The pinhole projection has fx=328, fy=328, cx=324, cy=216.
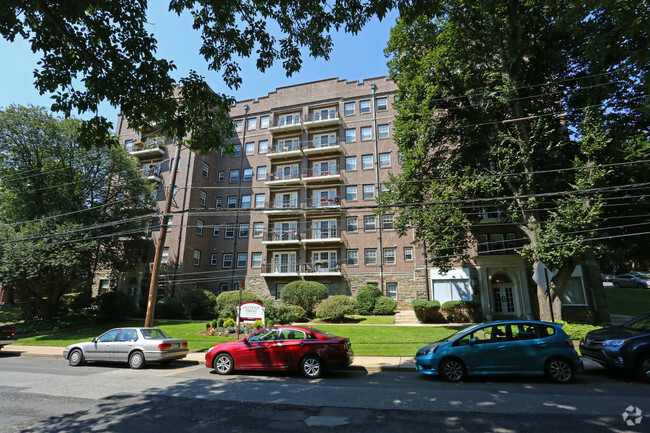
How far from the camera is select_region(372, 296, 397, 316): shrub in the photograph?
81.8 ft

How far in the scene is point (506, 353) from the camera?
880cm

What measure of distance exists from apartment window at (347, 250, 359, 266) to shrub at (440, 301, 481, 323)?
956 cm

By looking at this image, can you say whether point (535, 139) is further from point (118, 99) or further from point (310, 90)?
point (310, 90)

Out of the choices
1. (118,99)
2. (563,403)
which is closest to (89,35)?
(118,99)

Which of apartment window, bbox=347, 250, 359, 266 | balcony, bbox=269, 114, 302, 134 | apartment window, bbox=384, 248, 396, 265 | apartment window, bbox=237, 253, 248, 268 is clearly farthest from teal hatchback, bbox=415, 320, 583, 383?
balcony, bbox=269, 114, 302, 134

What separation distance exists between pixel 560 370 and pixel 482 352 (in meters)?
1.91

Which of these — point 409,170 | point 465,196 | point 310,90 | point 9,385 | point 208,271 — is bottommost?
point 9,385

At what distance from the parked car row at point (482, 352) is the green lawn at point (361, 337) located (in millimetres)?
3818

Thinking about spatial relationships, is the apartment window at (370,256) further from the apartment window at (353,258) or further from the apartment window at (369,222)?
the apartment window at (369,222)

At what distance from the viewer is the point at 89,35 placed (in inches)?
237

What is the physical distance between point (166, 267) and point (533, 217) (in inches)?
1220

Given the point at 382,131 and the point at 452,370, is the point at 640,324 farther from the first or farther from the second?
the point at 382,131

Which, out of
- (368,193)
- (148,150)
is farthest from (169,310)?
(368,193)

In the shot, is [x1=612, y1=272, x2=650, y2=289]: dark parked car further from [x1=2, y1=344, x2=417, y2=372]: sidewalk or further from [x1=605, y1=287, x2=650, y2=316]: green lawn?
[x1=2, y1=344, x2=417, y2=372]: sidewalk
